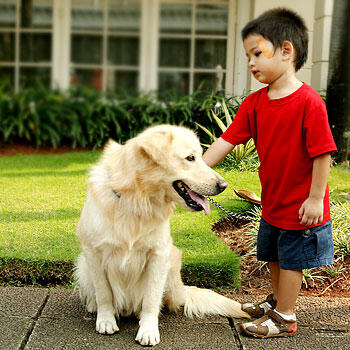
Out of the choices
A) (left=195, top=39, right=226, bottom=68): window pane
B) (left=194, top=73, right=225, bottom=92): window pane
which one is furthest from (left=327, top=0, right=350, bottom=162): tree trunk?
(left=195, top=39, right=226, bottom=68): window pane

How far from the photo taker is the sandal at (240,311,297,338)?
2604mm

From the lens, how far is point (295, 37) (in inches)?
98.5

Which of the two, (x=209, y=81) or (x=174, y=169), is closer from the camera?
(x=174, y=169)

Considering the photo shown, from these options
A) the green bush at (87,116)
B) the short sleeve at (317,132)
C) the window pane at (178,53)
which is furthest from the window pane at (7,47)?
the short sleeve at (317,132)

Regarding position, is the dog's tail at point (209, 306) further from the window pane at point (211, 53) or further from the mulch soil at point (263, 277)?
the window pane at point (211, 53)

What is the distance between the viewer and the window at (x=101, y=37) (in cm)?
739

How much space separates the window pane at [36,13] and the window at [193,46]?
2047mm

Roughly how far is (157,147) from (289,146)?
74cm

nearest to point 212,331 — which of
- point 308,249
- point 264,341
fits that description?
point 264,341

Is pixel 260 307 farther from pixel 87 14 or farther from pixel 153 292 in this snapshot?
pixel 87 14

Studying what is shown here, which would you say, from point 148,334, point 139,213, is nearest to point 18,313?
point 148,334

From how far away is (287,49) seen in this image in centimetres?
250

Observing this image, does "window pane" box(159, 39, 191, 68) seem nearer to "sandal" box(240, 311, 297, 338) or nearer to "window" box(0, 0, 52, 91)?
"window" box(0, 0, 52, 91)

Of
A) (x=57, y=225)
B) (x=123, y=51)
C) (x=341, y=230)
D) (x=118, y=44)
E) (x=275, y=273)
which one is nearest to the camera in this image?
(x=275, y=273)
